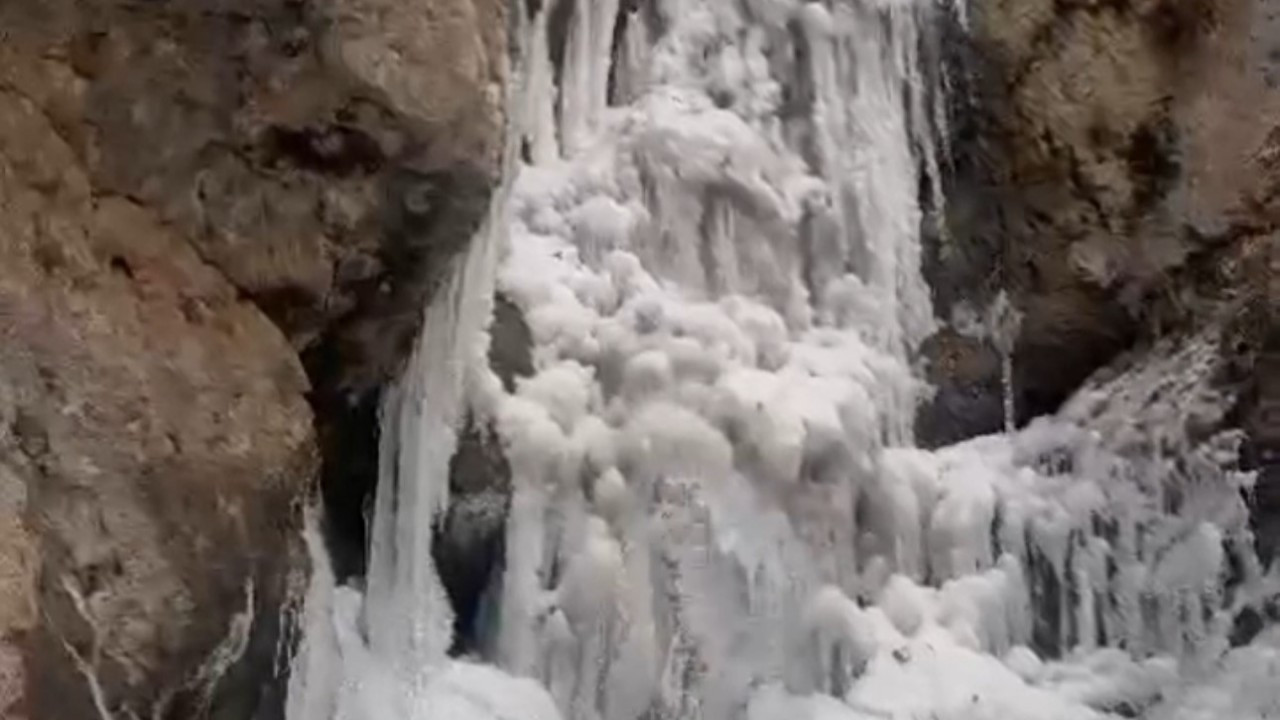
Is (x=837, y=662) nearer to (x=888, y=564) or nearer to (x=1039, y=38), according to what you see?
(x=888, y=564)

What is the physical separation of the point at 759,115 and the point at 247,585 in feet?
6.44

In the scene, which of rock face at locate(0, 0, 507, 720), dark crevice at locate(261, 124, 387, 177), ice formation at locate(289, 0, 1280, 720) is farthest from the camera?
ice formation at locate(289, 0, 1280, 720)

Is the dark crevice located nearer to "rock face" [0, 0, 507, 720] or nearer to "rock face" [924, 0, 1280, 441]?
"rock face" [0, 0, 507, 720]

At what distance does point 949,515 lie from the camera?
13.2ft

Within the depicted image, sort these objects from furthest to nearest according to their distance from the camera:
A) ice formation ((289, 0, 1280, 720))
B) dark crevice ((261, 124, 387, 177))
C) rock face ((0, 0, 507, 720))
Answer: ice formation ((289, 0, 1280, 720)) < dark crevice ((261, 124, 387, 177)) < rock face ((0, 0, 507, 720))

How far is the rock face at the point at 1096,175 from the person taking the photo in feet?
14.0

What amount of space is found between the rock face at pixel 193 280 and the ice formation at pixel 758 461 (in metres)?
0.25

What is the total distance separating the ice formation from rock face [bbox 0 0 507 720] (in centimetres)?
25

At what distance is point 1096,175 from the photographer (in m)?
4.39

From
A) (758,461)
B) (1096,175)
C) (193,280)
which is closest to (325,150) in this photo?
(193,280)

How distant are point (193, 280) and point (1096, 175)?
7.55 feet

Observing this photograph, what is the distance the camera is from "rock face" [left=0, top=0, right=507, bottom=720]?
2.59 meters

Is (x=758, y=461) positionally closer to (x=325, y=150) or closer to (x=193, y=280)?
(x=325, y=150)

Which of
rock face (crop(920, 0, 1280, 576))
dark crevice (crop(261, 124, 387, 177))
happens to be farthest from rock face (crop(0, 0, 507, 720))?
rock face (crop(920, 0, 1280, 576))
